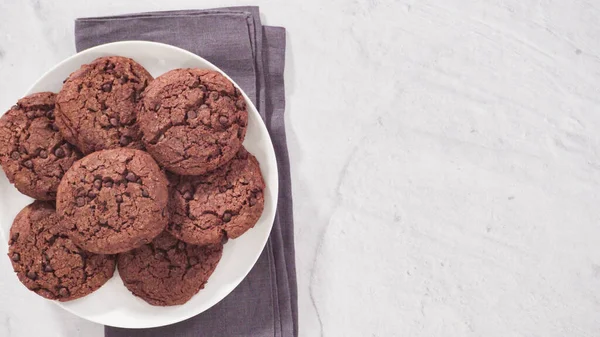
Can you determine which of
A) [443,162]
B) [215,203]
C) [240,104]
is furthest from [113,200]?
[443,162]

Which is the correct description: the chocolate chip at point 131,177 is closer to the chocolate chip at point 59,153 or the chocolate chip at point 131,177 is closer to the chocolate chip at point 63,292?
the chocolate chip at point 59,153

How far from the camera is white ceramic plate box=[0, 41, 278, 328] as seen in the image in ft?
5.16

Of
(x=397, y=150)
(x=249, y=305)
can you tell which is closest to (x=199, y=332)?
(x=249, y=305)

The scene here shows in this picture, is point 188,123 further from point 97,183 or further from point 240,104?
point 97,183

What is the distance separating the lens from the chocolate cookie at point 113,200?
1.41 metres

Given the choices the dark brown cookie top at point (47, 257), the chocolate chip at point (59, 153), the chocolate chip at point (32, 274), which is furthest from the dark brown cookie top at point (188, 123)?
the chocolate chip at point (32, 274)

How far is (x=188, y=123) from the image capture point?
4.87 ft

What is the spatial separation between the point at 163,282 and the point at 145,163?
15.3 inches

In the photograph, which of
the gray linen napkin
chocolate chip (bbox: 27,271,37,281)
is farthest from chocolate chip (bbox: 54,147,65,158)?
the gray linen napkin

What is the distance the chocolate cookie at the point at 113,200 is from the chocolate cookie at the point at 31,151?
11 cm

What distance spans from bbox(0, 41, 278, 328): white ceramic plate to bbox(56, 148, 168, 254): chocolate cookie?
27 cm

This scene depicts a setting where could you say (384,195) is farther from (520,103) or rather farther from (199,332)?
(199,332)

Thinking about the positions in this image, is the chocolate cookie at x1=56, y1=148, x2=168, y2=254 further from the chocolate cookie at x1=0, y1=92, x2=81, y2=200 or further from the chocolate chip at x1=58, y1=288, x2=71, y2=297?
the chocolate chip at x1=58, y1=288, x2=71, y2=297

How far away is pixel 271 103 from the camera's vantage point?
6.23 feet
